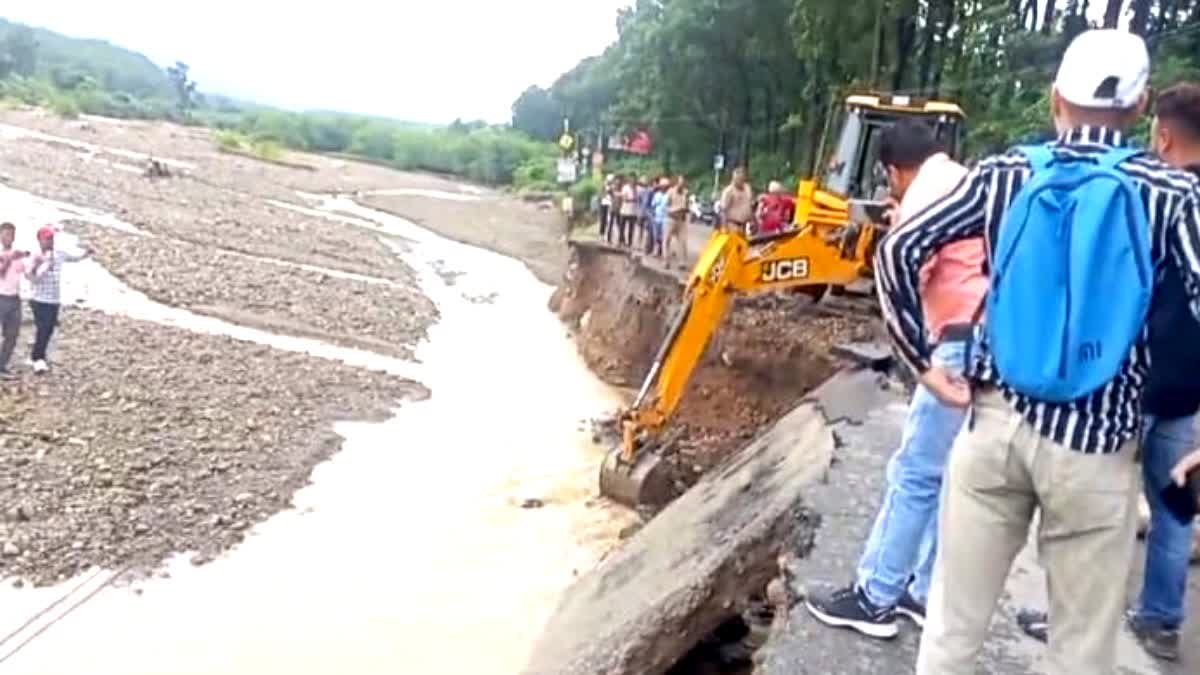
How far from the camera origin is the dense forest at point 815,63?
24734mm

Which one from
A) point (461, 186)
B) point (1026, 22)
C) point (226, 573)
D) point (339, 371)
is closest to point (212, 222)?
point (339, 371)

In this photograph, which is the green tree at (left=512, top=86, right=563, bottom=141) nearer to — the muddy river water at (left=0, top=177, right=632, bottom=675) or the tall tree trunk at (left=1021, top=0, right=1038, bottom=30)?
the tall tree trunk at (left=1021, top=0, right=1038, bottom=30)

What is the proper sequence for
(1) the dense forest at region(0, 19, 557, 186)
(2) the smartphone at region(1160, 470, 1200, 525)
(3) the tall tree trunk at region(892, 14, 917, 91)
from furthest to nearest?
(1) the dense forest at region(0, 19, 557, 186), (3) the tall tree trunk at region(892, 14, 917, 91), (2) the smartphone at region(1160, 470, 1200, 525)

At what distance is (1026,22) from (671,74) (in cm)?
1497

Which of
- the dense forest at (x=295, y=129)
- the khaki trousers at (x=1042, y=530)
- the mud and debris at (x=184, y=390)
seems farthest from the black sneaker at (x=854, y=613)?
the dense forest at (x=295, y=129)

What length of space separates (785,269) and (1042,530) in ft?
28.9

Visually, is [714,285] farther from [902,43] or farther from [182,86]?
[182,86]

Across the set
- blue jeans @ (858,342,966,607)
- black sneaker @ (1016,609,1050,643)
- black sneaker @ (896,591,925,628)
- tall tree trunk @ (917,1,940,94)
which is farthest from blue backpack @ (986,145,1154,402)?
tall tree trunk @ (917,1,940,94)

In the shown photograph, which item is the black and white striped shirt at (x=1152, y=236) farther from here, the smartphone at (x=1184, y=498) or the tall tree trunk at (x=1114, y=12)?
the tall tree trunk at (x=1114, y=12)

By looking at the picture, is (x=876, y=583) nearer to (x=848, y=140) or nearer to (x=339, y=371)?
(x=848, y=140)

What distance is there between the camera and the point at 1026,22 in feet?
103

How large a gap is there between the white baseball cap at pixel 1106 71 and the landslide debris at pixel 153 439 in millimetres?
9335

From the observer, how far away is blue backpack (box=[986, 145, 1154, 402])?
2.62 metres

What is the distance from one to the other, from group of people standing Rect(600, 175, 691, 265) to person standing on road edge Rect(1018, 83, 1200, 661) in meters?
16.7
